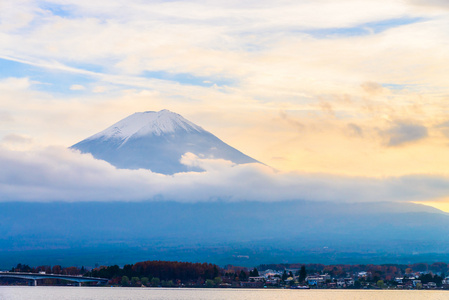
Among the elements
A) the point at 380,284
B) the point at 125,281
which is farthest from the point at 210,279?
the point at 380,284

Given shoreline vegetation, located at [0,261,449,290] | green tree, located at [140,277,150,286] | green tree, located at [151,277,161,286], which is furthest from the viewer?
shoreline vegetation, located at [0,261,449,290]

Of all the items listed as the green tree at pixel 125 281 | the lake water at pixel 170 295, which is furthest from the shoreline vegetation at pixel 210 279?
the lake water at pixel 170 295

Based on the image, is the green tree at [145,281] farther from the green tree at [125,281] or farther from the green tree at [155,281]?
the green tree at [125,281]

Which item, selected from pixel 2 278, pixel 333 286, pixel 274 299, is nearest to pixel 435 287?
pixel 333 286

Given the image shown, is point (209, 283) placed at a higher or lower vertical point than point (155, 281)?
lower

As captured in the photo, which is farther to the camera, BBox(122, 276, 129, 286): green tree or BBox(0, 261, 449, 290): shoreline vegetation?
BBox(122, 276, 129, 286): green tree

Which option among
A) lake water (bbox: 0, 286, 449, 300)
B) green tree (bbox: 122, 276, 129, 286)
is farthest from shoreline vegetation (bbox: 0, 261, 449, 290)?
lake water (bbox: 0, 286, 449, 300)

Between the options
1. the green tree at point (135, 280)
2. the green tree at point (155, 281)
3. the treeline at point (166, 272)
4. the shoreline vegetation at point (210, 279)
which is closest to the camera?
the green tree at point (155, 281)

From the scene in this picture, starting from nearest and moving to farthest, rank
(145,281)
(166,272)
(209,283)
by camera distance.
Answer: (209,283)
(145,281)
(166,272)

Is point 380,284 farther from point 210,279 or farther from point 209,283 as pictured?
point 209,283

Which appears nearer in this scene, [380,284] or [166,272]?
[166,272]

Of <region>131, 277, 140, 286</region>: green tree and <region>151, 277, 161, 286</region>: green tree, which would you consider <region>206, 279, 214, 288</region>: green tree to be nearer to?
<region>151, 277, 161, 286</region>: green tree
